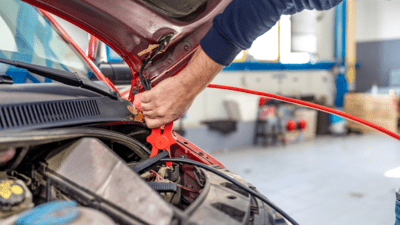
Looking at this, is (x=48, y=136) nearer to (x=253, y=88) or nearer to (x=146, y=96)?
(x=146, y=96)

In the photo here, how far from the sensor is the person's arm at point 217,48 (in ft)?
2.81

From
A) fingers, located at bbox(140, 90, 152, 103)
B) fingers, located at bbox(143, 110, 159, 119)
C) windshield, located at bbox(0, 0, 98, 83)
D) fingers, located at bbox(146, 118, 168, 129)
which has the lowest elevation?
fingers, located at bbox(146, 118, 168, 129)

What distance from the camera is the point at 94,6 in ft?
3.14

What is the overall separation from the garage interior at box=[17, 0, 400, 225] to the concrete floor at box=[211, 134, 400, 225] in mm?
10

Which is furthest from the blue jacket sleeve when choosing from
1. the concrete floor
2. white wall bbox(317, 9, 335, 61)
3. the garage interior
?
white wall bbox(317, 9, 335, 61)

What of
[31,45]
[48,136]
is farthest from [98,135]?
[31,45]

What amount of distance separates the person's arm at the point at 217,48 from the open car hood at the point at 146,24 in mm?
94

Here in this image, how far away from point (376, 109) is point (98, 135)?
6.40 m

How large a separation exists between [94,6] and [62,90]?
11.1 inches

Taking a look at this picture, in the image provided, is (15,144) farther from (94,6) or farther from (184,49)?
(184,49)

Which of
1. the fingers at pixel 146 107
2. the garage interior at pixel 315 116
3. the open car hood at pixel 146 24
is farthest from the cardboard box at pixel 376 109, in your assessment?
the fingers at pixel 146 107

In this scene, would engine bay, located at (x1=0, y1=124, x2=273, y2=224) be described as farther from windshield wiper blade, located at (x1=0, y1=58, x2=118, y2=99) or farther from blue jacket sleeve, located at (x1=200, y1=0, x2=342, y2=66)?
blue jacket sleeve, located at (x1=200, y1=0, x2=342, y2=66)

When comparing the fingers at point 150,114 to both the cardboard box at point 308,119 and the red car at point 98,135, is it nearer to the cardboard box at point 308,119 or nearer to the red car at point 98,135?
the red car at point 98,135

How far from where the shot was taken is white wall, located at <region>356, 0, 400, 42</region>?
6785mm
